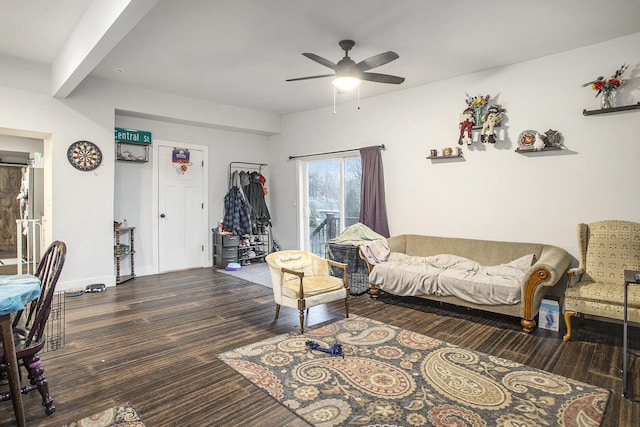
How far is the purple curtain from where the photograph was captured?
521cm

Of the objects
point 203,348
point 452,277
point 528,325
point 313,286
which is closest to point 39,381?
point 203,348

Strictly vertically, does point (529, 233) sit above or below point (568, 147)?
below

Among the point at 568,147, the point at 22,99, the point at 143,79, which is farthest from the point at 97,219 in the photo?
the point at 568,147

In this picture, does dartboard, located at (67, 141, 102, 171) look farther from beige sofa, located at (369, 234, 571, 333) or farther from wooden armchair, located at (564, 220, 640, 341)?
wooden armchair, located at (564, 220, 640, 341)

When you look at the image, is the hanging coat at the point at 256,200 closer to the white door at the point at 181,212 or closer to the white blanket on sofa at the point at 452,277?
the white door at the point at 181,212

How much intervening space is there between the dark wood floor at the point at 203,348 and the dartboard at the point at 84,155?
170 centimetres

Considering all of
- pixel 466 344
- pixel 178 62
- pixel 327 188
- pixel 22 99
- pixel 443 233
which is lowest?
pixel 466 344

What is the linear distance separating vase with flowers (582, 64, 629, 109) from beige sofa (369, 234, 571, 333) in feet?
5.00

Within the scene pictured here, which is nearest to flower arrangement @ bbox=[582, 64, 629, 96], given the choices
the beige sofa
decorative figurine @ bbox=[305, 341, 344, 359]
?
the beige sofa

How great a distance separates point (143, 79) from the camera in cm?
464

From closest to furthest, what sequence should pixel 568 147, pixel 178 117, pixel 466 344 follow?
pixel 466 344, pixel 568 147, pixel 178 117

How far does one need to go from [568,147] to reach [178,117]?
5.23m

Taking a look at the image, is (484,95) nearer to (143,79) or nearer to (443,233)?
(443,233)

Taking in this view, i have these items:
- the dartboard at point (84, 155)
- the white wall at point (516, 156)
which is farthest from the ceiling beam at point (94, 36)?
the white wall at point (516, 156)
